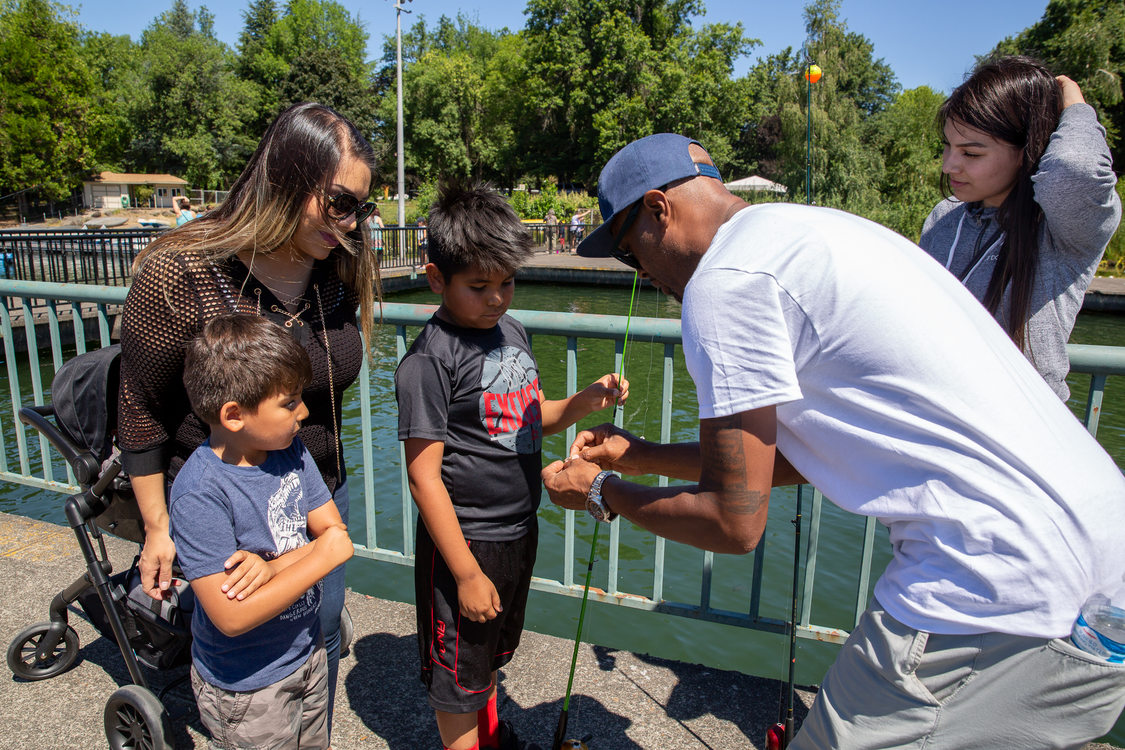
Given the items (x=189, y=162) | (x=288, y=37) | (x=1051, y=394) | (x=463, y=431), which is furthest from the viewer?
(x=288, y=37)

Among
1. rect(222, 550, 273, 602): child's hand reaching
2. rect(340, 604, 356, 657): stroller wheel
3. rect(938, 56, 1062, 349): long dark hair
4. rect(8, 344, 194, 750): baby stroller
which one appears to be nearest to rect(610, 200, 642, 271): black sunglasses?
rect(938, 56, 1062, 349): long dark hair

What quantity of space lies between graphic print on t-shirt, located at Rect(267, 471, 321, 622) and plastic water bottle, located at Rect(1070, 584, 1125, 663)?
5.56 feet

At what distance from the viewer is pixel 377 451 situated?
864 centimetres

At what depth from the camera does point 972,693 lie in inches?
49.3

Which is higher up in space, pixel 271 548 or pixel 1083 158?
pixel 1083 158

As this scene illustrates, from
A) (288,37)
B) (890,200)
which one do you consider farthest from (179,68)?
(890,200)

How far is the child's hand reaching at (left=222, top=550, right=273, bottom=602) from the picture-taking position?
1768 millimetres

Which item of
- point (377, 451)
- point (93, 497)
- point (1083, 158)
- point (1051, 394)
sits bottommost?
point (377, 451)

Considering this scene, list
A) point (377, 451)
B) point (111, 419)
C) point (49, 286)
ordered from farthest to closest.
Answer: point (377, 451) < point (49, 286) < point (111, 419)

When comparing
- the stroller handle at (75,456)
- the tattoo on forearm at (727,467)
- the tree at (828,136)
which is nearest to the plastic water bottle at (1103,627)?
the tattoo on forearm at (727,467)

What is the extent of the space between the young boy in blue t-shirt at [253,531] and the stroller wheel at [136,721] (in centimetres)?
40

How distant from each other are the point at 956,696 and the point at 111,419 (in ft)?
7.49

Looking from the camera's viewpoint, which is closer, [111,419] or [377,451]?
[111,419]

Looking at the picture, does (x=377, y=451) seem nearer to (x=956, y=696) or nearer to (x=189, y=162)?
(x=956, y=696)
